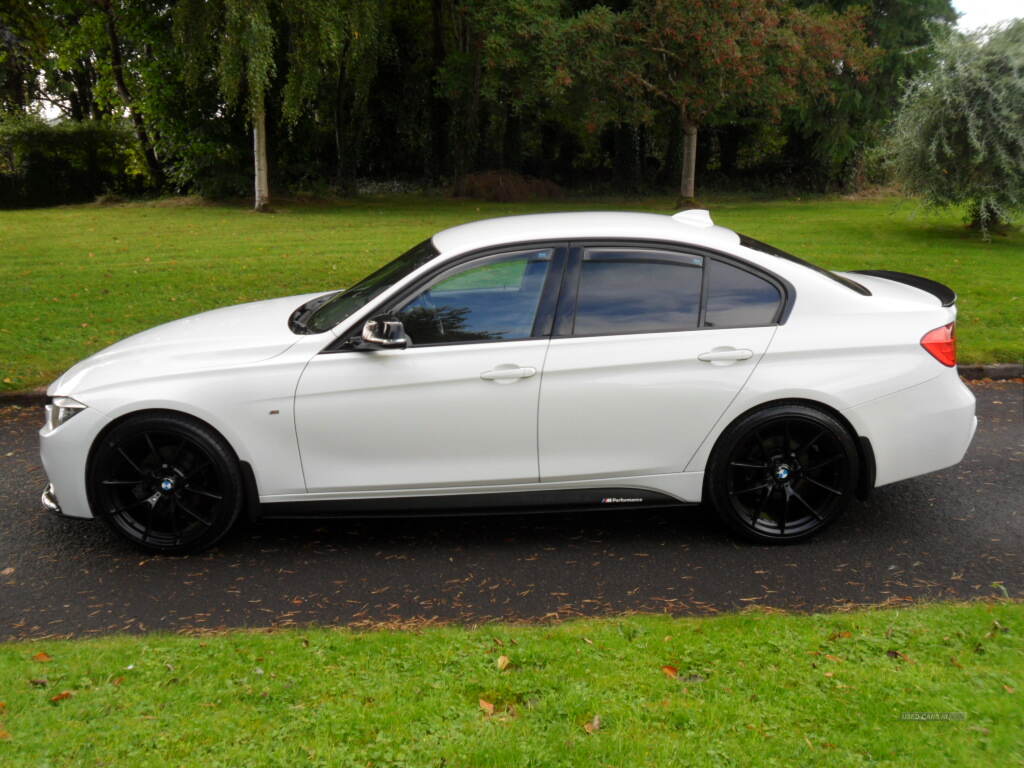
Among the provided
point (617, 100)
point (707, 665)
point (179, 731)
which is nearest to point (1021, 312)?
point (707, 665)

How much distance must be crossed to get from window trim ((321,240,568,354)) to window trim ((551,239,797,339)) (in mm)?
42

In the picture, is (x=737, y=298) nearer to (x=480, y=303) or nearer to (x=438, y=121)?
(x=480, y=303)

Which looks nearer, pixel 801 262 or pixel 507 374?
pixel 507 374

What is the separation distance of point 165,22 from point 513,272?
2881 centimetres

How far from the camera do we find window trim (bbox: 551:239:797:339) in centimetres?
486

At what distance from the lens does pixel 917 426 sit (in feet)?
16.4

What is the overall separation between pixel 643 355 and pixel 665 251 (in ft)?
2.02

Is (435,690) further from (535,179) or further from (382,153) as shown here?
(382,153)

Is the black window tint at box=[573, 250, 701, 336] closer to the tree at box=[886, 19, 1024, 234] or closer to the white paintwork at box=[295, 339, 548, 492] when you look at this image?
the white paintwork at box=[295, 339, 548, 492]

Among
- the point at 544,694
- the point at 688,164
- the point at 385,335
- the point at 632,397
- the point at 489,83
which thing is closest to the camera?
the point at 544,694

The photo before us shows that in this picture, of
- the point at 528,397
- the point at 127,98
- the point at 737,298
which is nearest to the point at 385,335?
the point at 528,397

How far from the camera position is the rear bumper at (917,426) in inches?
195

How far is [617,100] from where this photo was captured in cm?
2852

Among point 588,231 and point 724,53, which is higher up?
point 724,53
